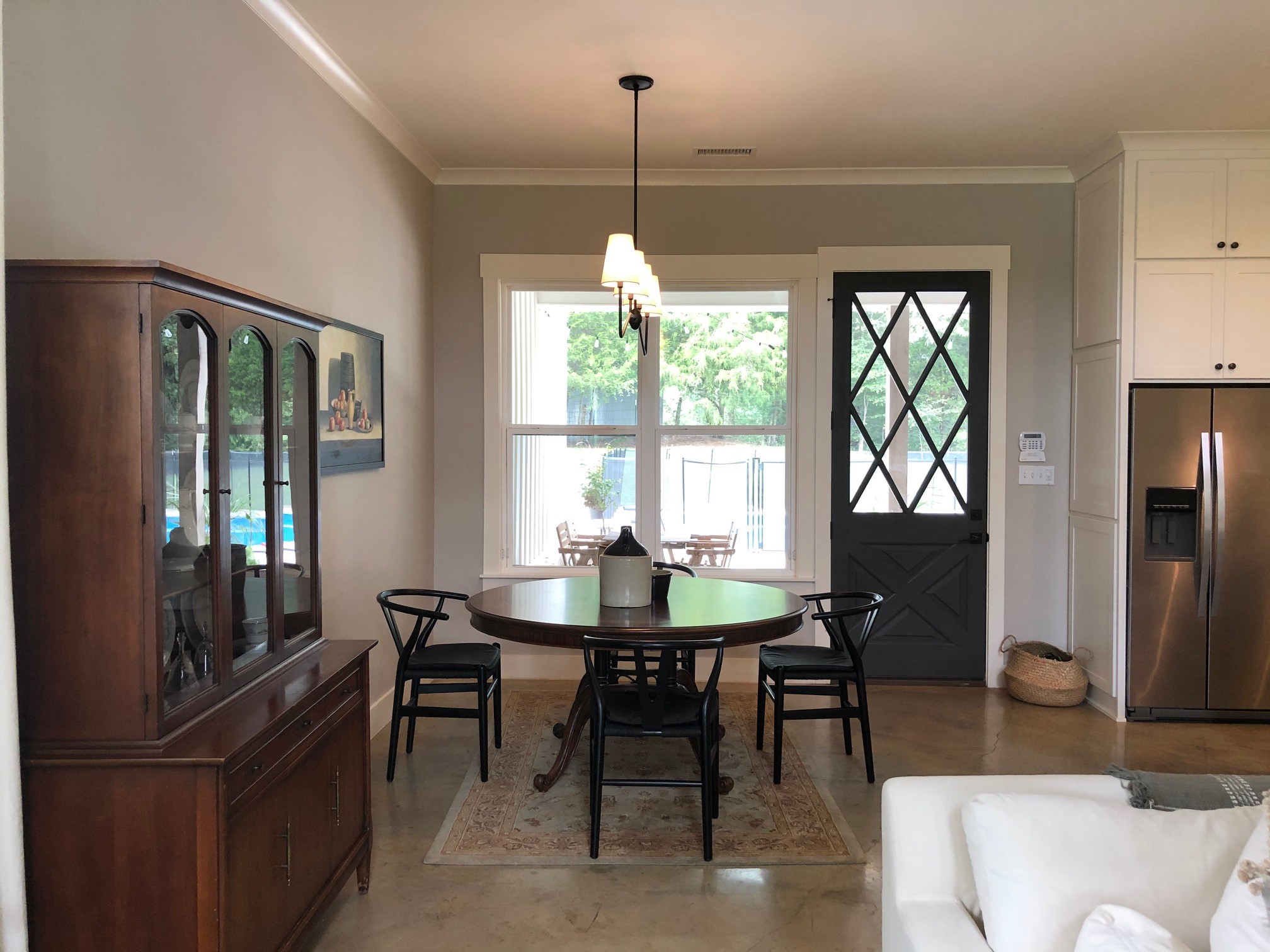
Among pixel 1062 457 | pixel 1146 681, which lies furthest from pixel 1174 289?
pixel 1146 681

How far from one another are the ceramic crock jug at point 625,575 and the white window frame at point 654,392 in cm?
169

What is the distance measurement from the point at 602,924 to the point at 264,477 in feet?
5.11

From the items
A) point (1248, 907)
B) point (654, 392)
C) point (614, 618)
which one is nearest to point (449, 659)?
point (614, 618)

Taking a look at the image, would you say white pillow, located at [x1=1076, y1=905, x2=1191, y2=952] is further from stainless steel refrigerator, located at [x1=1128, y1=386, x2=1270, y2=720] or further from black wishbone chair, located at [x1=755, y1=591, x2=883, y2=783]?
stainless steel refrigerator, located at [x1=1128, y1=386, x2=1270, y2=720]

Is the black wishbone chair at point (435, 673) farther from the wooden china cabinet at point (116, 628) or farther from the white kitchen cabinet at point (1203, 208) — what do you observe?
the white kitchen cabinet at point (1203, 208)

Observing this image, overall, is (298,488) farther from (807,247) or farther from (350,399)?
(807,247)

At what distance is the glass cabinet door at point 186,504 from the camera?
1744mm

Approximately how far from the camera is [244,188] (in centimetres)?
282

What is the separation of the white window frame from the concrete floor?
4.63 feet

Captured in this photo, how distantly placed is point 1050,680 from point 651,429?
250 cm

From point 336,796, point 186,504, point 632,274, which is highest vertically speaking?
point 632,274

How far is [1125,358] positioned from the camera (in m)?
4.25

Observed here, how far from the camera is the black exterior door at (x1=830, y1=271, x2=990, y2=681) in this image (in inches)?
193

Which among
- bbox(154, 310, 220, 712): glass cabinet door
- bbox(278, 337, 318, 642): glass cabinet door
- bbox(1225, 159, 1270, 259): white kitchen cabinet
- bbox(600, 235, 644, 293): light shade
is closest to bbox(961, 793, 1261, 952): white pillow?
bbox(154, 310, 220, 712): glass cabinet door
